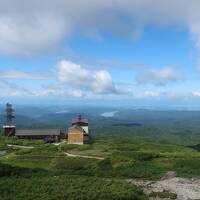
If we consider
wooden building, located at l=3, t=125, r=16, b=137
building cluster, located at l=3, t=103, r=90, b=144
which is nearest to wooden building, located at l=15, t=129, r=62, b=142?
A: building cluster, located at l=3, t=103, r=90, b=144

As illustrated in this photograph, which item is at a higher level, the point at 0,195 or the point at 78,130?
the point at 78,130

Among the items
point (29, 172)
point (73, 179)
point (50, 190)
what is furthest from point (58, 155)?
point (50, 190)

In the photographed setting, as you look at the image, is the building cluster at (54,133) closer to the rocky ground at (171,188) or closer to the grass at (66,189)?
the rocky ground at (171,188)

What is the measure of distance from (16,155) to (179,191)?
3632 cm

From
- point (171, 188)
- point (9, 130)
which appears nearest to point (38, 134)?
point (9, 130)

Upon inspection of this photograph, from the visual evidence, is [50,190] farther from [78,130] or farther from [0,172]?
[78,130]

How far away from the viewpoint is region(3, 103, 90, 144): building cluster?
3725 inches

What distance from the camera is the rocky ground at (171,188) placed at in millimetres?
45344

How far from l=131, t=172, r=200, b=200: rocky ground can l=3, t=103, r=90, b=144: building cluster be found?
133 feet

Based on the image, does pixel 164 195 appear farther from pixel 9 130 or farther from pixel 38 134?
pixel 9 130

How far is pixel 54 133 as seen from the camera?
101 meters

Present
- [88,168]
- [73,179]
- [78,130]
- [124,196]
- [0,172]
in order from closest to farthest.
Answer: [124,196] < [73,179] < [0,172] < [88,168] < [78,130]

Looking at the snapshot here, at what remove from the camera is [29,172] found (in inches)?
2227

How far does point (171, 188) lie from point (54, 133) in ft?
181
